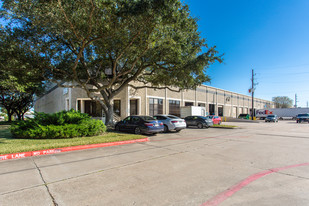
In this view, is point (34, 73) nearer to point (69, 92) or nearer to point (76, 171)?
point (69, 92)

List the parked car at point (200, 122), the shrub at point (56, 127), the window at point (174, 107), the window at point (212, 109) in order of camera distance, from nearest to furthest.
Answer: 1. the shrub at point (56, 127)
2. the parked car at point (200, 122)
3. the window at point (174, 107)
4. the window at point (212, 109)

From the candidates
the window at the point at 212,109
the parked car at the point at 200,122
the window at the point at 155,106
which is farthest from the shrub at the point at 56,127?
the window at the point at 212,109

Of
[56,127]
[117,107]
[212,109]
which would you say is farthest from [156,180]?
[212,109]

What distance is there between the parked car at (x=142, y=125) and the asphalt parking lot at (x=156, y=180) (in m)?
5.37

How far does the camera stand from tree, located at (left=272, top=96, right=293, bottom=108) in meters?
91.0

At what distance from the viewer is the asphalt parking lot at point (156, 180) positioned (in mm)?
3461

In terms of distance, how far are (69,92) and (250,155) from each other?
22882mm

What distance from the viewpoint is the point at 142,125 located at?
1238 centimetres

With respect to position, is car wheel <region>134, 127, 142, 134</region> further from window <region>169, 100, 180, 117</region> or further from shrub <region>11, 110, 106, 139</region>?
window <region>169, 100, 180, 117</region>

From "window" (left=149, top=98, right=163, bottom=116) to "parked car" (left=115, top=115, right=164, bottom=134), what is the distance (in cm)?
1288

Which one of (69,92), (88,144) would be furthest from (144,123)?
(69,92)

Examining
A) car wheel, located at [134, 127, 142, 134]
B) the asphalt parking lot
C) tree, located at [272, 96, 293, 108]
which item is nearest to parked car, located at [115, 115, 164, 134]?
car wheel, located at [134, 127, 142, 134]

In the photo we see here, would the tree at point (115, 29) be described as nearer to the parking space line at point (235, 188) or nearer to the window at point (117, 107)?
the parking space line at point (235, 188)

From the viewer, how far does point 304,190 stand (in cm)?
382
